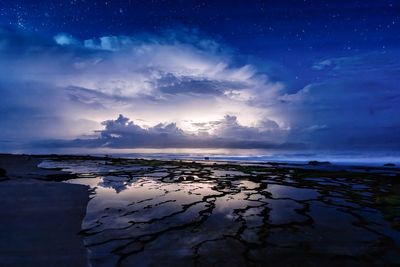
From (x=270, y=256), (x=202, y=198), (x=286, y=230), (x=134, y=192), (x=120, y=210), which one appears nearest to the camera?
(x=270, y=256)

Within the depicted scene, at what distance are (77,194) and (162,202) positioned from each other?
3451mm

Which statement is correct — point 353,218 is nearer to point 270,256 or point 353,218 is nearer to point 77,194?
point 270,256

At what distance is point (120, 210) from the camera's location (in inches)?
284

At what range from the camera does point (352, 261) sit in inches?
159

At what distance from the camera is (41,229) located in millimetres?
5312

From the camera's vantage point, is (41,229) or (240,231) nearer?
(41,229)

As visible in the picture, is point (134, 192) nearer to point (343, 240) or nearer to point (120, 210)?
point (120, 210)

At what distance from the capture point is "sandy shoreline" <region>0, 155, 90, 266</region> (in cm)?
395

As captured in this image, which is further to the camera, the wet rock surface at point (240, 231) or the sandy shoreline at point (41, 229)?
the wet rock surface at point (240, 231)

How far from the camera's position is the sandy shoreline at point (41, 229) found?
13.0ft

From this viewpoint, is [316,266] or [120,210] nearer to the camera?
[316,266]

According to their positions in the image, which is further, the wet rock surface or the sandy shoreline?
the wet rock surface

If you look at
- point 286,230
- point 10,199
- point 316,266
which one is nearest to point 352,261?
point 316,266

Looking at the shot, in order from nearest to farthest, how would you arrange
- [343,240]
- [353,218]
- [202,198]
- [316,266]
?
[316,266] < [343,240] < [353,218] < [202,198]
